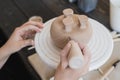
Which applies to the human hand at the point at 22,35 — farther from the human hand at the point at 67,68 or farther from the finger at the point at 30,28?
the human hand at the point at 67,68

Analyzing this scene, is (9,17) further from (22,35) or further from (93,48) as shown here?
(93,48)

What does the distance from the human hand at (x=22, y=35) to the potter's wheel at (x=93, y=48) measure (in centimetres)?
3

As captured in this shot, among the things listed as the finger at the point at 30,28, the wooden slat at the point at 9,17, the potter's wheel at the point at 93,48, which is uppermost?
the finger at the point at 30,28

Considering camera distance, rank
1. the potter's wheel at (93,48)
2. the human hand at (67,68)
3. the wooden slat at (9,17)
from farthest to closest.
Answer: the wooden slat at (9,17) < the potter's wheel at (93,48) < the human hand at (67,68)

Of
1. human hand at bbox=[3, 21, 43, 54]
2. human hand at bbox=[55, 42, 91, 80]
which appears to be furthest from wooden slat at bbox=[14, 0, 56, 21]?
human hand at bbox=[55, 42, 91, 80]

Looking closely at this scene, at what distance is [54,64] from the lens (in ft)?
2.75

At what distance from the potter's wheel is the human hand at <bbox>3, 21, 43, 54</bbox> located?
30mm

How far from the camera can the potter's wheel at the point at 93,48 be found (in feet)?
2.77

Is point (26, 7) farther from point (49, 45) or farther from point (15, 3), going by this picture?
point (49, 45)

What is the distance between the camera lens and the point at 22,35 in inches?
38.0

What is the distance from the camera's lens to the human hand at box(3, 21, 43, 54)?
92 cm

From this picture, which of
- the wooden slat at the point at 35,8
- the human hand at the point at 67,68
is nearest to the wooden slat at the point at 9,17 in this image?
the wooden slat at the point at 35,8

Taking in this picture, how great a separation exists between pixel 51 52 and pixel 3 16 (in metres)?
0.46

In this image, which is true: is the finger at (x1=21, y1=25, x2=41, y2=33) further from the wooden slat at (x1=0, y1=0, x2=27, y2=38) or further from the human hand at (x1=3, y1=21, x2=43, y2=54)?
the wooden slat at (x1=0, y1=0, x2=27, y2=38)
